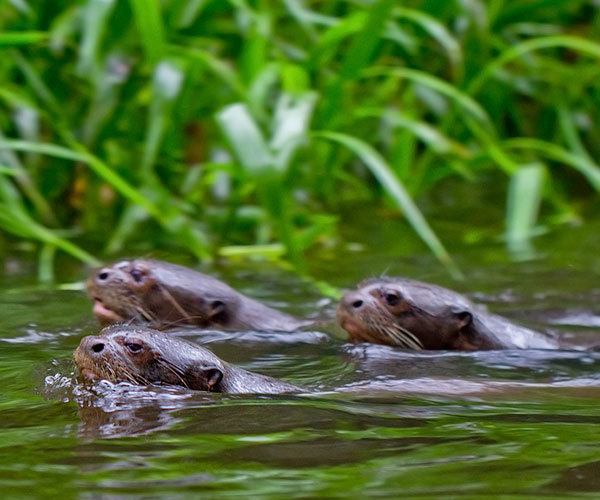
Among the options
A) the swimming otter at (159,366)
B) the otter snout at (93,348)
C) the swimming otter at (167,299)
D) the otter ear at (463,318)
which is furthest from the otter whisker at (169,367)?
the otter ear at (463,318)

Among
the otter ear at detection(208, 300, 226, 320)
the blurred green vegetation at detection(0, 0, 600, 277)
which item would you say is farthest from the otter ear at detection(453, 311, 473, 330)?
the otter ear at detection(208, 300, 226, 320)

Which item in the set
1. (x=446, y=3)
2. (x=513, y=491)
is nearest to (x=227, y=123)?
(x=446, y=3)

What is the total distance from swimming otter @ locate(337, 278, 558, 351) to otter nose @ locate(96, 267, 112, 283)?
2.42 ft

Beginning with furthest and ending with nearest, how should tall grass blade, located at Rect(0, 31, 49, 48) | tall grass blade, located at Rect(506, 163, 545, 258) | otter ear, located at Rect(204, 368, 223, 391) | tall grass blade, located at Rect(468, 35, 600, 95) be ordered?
1. tall grass blade, located at Rect(468, 35, 600, 95)
2. tall grass blade, located at Rect(506, 163, 545, 258)
3. tall grass blade, located at Rect(0, 31, 49, 48)
4. otter ear, located at Rect(204, 368, 223, 391)

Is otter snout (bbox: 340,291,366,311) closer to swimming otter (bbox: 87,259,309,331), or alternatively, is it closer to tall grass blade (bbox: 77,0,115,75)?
swimming otter (bbox: 87,259,309,331)

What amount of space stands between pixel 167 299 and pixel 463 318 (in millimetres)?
938

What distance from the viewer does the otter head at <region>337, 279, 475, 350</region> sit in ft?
13.4

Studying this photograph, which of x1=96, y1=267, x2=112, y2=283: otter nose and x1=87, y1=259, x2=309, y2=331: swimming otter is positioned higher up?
x1=96, y1=267, x2=112, y2=283: otter nose

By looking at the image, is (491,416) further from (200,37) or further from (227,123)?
(200,37)

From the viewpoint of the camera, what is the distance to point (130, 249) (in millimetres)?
→ 5254

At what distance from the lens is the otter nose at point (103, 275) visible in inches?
163

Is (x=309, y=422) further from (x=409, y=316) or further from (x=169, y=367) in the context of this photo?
(x=409, y=316)

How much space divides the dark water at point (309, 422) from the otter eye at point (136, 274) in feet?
0.65

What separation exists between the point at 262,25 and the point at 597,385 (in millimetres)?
2802
